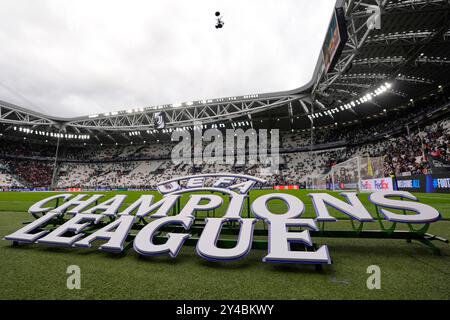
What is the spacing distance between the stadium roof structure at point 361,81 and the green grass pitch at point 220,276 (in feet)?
46.4

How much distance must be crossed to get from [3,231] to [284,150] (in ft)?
152

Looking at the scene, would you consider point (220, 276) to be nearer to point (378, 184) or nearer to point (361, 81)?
point (378, 184)

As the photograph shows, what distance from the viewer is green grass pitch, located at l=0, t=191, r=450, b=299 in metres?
2.26

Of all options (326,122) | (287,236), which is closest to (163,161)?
(326,122)

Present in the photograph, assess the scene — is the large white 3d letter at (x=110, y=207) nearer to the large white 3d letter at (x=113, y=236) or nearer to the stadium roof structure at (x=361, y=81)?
the large white 3d letter at (x=113, y=236)

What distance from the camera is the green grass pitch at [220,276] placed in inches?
88.9

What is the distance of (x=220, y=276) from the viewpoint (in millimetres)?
2684

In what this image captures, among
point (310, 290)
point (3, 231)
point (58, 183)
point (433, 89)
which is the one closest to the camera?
point (310, 290)

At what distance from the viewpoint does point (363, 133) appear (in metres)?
39.6

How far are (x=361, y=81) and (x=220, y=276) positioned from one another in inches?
1161

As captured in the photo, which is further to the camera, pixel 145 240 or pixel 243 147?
pixel 243 147
